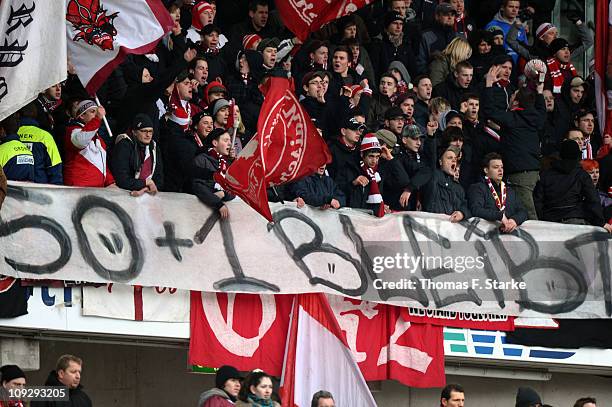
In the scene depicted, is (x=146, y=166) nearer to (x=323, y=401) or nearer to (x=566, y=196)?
(x=323, y=401)

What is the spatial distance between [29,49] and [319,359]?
12.1 feet

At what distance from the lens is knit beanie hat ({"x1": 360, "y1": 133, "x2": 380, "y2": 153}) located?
15.3 meters

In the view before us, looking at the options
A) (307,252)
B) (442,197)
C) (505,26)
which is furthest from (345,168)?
(505,26)

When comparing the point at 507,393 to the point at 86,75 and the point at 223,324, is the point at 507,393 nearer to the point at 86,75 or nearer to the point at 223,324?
the point at 223,324

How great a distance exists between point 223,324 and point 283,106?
198 cm

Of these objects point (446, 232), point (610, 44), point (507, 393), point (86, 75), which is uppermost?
point (610, 44)

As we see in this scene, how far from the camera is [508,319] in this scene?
15555mm

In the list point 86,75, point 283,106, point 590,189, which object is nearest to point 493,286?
point 590,189

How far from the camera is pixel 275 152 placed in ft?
45.5

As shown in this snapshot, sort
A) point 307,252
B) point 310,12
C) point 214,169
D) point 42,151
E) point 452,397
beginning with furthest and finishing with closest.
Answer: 1. point 310,12
2. point 307,252
3. point 214,169
4. point 42,151
5. point 452,397

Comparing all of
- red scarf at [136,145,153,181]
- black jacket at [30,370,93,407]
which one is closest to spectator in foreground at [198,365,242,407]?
black jacket at [30,370,93,407]

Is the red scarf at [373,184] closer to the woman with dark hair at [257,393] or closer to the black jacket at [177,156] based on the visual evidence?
the black jacket at [177,156]

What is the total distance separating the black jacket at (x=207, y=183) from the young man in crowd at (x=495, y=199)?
249 centimetres

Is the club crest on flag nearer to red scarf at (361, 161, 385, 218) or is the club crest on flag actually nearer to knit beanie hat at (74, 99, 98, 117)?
knit beanie hat at (74, 99, 98, 117)
